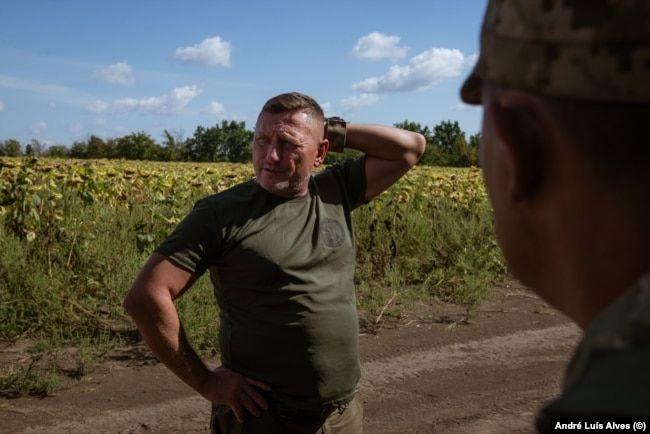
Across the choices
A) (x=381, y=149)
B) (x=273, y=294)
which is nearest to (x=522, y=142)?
(x=273, y=294)

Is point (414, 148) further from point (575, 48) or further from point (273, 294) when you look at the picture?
point (575, 48)

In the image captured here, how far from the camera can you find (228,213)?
9.62ft

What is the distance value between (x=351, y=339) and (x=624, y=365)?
97.7 inches

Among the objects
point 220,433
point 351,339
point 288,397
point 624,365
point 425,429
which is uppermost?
point 624,365

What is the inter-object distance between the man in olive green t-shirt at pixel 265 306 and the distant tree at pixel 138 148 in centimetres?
5121

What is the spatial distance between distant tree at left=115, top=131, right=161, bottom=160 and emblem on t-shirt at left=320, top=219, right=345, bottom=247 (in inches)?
2014

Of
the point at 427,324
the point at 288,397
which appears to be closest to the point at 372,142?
the point at 288,397

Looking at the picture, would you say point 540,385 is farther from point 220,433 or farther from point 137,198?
point 137,198

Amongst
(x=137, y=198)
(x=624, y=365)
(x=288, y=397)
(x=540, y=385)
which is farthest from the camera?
(x=137, y=198)

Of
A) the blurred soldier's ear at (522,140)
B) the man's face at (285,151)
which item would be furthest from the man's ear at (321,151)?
the blurred soldier's ear at (522,140)

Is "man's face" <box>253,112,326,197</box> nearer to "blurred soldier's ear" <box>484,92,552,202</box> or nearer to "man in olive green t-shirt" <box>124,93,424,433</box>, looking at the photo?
"man in olive green t-shirt" <box>124,93,424,433</box>

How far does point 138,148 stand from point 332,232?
52.4 metres

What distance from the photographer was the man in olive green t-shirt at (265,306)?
288cm

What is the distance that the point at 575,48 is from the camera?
31.9 inches
